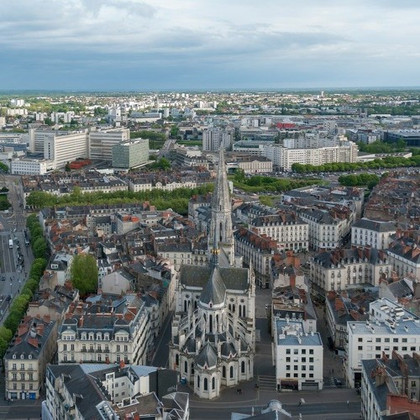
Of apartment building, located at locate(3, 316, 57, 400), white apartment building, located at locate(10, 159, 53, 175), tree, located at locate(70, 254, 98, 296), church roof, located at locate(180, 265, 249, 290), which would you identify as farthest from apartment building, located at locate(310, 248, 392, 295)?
white apartment building, located at locate(10, 159, 53, 175)

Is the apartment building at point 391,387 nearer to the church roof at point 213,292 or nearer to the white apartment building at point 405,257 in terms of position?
the church roof at point 213,292

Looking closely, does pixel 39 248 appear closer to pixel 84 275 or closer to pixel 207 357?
pixel 84 275

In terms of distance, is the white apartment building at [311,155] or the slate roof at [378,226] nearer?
the slate roof at [378,226]

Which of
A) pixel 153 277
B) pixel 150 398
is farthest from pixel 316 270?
pixel 150 398

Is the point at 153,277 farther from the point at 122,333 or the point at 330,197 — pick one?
the point at 330,197

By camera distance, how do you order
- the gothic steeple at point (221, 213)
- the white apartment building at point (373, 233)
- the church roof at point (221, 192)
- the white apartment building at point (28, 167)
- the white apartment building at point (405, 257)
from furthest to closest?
1. the white apartment building at point (28, 167)
2. the white apartment building at point (373, 233)
3. the white apartment building at point (405, 257)
4. the gothic steeple at point (221, 213)
5. the church roof at point (221, 192)

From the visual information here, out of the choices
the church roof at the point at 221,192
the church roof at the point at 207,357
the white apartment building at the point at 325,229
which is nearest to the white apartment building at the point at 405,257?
the white apartment building at the point at 325,229

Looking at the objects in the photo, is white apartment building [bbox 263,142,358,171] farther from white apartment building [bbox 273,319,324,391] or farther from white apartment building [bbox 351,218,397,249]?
white apartment building [bbox 273,319,324,391]
